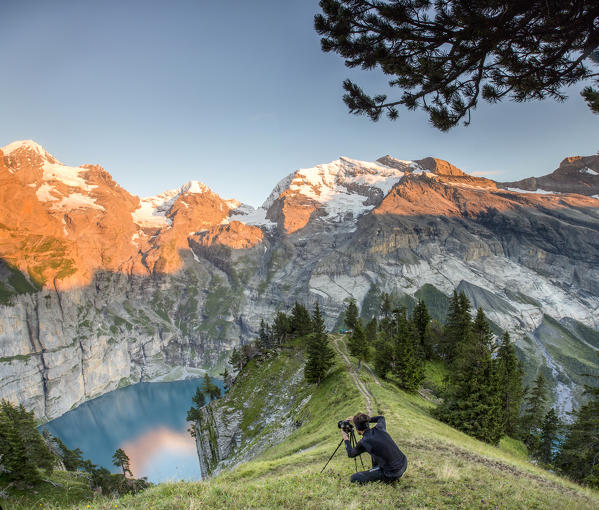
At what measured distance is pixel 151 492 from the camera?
8227 mm

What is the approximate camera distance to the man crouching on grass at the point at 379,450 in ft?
25.1

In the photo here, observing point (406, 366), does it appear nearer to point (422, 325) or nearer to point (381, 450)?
point (422, 325)

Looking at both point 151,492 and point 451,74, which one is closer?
point 151,492

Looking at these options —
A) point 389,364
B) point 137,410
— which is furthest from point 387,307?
point 137,410

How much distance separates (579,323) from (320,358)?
225 metres

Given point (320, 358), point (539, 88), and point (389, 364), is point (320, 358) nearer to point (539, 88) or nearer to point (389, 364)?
point (389, 364)

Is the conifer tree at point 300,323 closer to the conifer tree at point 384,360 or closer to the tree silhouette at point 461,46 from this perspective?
the conifer tree at point 384,360

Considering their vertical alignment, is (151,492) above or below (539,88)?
below

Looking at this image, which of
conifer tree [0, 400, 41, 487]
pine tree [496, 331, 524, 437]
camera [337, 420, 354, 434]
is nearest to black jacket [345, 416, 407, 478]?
camera [337, 420, 354, 434]

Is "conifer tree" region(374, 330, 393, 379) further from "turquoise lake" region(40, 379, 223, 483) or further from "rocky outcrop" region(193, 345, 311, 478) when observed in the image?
"turquoise lake" region(40, 379, 223, 483)

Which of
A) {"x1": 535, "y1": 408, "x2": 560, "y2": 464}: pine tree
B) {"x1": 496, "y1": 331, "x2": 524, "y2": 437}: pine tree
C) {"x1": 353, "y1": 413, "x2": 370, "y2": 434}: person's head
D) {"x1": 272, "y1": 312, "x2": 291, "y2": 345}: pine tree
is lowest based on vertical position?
{"x1": 535, "y1": 408, "x2": 560, "y2": 464}: pine tree

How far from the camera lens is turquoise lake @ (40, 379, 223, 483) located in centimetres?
9962

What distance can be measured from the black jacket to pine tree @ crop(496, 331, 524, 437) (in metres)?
37.9

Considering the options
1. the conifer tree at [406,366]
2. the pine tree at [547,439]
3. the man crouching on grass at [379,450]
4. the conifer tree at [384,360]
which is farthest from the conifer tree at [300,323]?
the man crouching on grass at [379,450]
